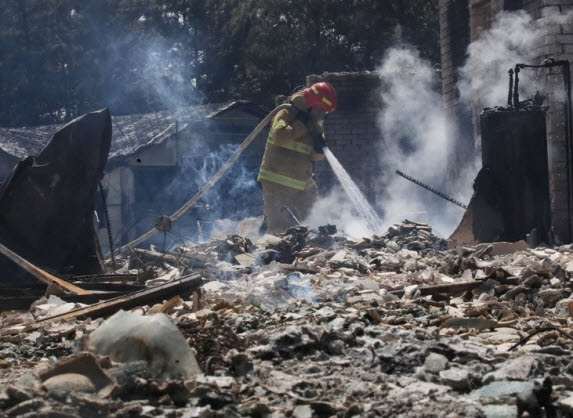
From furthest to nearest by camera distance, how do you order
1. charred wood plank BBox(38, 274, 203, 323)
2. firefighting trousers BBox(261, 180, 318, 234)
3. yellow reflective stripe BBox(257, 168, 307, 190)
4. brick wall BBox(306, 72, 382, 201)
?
brick wall BBox(306, 72, 382, 201)
firefighting trousers BBox(261, 180, 318, 234)
yellow reflective stripe BBox(257, 168, 307, 190)
charred wood plank BBox(38, 274, 203, 323)

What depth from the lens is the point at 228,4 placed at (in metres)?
34.6

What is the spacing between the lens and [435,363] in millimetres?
4406

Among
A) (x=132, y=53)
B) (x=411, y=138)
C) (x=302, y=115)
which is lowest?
(x=411, y=138)

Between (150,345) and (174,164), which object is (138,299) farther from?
(174,164)

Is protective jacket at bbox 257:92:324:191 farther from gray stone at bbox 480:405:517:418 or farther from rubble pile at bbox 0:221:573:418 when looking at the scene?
gray stone at bbox 480:405:517:418

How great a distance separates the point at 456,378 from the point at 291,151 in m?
9.04

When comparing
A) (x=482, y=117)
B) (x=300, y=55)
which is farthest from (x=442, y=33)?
(x=300, y=55)

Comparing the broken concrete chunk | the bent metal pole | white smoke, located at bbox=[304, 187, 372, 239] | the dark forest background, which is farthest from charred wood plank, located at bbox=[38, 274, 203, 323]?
the dark forest background

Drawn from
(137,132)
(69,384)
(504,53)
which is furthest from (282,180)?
(137,132)

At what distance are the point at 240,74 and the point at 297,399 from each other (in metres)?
29.8

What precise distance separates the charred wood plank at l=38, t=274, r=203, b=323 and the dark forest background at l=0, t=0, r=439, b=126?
24498 mm

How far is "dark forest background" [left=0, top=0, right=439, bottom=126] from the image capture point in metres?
32.3

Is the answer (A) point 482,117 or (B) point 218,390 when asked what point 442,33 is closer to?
(A) point 482,117

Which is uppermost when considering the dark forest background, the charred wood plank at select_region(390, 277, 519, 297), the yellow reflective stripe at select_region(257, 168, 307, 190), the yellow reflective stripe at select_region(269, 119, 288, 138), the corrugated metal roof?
the dark forest background
